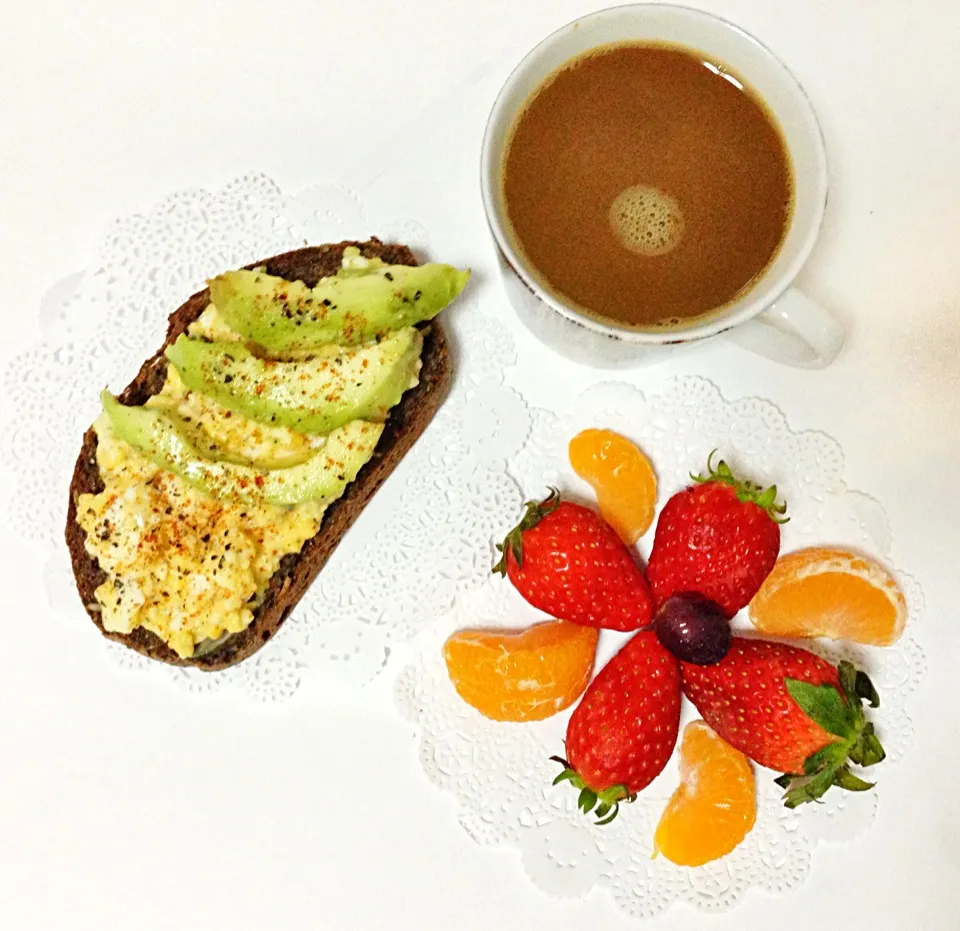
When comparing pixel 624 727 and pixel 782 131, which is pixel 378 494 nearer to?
pixel 624 727

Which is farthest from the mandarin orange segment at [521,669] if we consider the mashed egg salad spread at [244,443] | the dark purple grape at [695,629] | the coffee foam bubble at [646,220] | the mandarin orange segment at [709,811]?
the coffee foam bubble at [646,220]

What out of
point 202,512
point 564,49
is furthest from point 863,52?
point 202,512

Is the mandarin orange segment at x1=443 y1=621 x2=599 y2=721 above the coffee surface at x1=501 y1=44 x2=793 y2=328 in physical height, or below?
below

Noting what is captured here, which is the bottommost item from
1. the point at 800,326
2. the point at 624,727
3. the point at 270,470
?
the point at 624,727

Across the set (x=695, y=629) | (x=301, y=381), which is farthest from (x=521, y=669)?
(x=301, y=381)

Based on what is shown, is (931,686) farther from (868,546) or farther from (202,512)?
(202,512)

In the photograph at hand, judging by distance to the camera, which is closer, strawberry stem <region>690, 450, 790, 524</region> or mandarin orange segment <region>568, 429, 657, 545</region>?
strawberry stem <region>690, 450, 790, 524</region>

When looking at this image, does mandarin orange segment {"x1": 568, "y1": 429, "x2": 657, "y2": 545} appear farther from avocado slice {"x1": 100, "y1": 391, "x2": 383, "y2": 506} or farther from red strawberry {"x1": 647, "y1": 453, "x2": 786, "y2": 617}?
avocado slice {"x1": 100, "y1": 391, "x2": 383, "y2": 506}

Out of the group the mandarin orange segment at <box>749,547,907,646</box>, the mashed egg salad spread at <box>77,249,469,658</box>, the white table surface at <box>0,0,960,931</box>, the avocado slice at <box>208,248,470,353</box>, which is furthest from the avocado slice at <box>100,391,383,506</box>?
the mandarin orange segment at <box>749,547,907,646</box>
